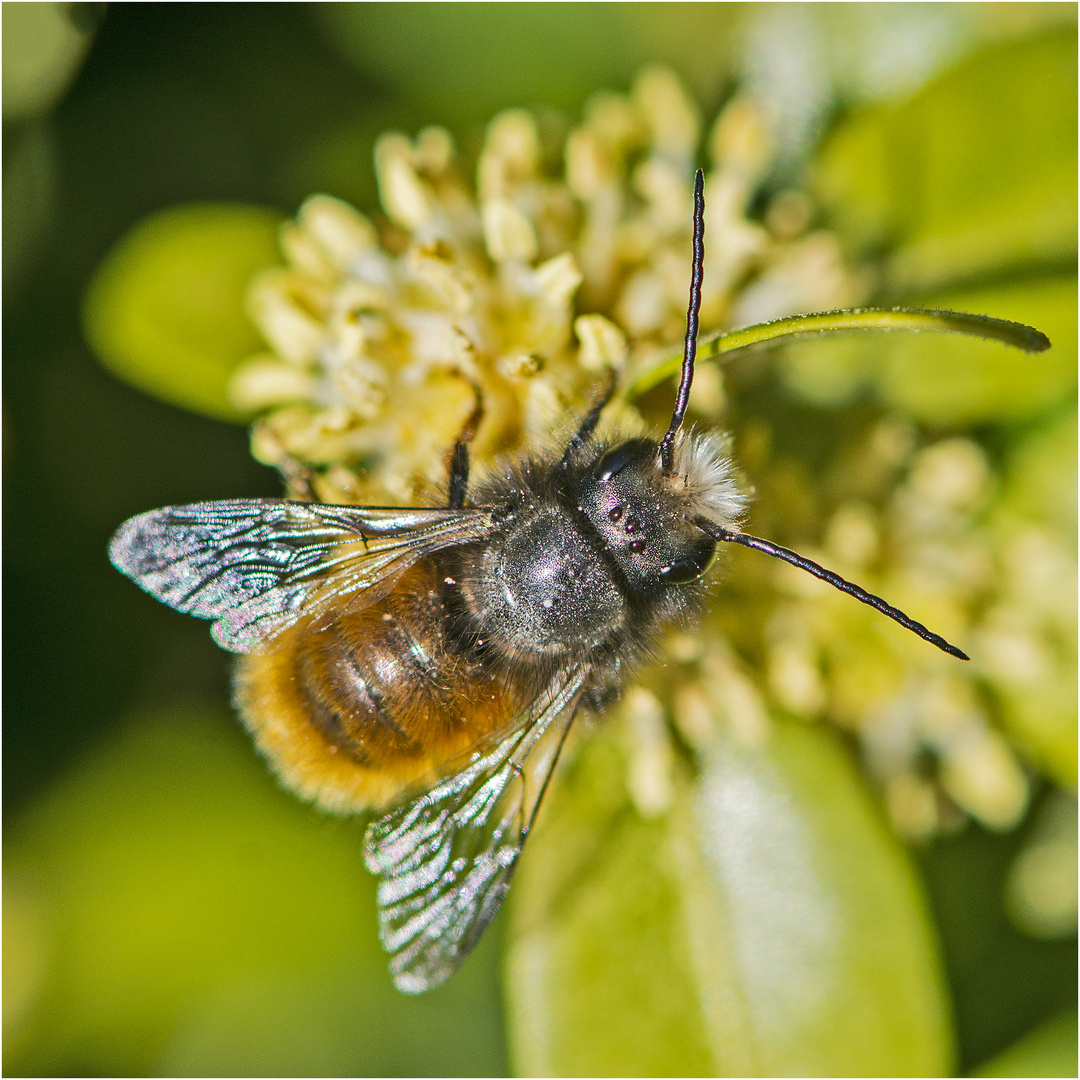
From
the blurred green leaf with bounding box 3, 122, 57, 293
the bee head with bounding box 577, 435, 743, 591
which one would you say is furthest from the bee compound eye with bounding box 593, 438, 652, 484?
the blurred green leaf with bounding box 3, 122, 57, 293

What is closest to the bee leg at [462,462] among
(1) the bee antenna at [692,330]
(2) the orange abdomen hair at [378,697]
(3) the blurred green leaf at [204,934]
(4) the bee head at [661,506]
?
(2) the orange abdomen hair at [378,697]

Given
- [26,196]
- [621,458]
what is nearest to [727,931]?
[621,458]

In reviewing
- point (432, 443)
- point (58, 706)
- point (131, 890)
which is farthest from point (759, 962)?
point (58, 706)

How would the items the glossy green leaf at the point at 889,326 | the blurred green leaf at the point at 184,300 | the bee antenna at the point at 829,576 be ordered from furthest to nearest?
the blurred green leaf at the point at 184,300, the bee antenna at the point at 829,576, the glossy green leaf at the point at 889,326

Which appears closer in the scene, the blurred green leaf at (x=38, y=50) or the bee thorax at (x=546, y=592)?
the bee thorax at (x=546, y=592)

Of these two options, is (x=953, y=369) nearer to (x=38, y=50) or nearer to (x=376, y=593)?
(x=376, y=593)

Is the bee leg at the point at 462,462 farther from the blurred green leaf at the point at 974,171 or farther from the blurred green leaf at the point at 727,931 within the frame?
the blurred green leaf at the point at 974,171
